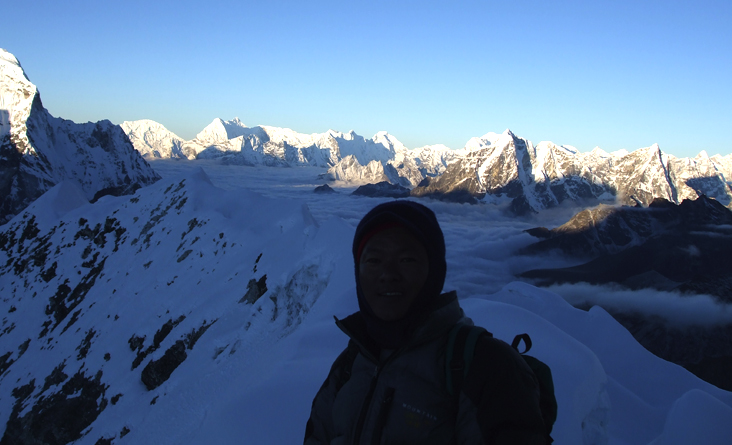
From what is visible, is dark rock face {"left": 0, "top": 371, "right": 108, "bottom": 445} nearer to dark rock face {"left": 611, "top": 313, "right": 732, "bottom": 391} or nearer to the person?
the person

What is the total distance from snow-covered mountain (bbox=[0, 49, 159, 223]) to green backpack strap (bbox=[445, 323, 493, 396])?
139m

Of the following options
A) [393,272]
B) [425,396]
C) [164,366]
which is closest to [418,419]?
[425,396]

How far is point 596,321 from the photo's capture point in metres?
18.8

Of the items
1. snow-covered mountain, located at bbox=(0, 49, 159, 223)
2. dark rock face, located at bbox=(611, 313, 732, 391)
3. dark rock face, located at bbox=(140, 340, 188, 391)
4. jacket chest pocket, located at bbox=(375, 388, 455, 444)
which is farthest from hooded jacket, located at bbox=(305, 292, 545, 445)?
snow-covered mountain, located at bbox=(0, 49, 159, 223)

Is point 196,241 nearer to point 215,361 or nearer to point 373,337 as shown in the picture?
point 215,361

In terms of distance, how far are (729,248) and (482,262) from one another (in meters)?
110

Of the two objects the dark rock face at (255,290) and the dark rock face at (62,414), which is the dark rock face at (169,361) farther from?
the dark rock face at (62,414)

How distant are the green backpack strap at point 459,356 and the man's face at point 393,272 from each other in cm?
45

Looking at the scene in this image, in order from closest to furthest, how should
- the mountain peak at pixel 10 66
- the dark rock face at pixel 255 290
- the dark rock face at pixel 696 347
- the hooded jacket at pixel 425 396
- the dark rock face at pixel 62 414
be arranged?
the hooded jacket at pixel 425 396, the dark rock face at pixel 255 290, the dark rock face at pixel 62 414, the dark rock face at pixel 696 347, the mountain peak at pixel 10 66

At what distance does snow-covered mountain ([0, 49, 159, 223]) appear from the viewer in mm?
123969

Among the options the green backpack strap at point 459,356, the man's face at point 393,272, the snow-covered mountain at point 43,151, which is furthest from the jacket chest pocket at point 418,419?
the snow-covered mountain at point 43,151

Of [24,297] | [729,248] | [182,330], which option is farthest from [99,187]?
[729,248]

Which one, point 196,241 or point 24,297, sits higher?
point 196,241

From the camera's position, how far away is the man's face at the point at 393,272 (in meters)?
2.82
